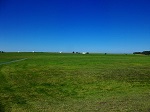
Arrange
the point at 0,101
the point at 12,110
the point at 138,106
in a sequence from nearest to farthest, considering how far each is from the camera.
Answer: the point at 12,110
the point at 138,106
the point at 0,101

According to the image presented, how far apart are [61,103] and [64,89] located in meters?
4.81

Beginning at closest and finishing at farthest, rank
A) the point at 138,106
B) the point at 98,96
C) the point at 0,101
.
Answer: the point at 138,106 < the point at 0,101 < the point at 98,96

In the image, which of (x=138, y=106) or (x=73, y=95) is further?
(x=73, y=95)

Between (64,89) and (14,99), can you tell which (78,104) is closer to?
(14,99)

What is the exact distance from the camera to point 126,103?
1402 cm

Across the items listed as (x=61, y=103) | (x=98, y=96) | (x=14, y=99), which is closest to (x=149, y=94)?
(x=98, y=96)

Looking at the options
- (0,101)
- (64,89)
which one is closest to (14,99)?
(0,101)

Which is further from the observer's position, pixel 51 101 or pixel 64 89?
pixel 64 89

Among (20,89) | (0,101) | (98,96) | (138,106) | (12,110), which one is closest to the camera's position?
(12,110)

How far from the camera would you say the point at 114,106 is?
13.3 m

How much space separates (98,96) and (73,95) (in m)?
1.57

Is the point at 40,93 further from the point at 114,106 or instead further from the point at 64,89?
the point at 114,106

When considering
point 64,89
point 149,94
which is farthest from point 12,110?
point 149,94

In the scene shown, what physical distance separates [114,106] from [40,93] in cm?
561
